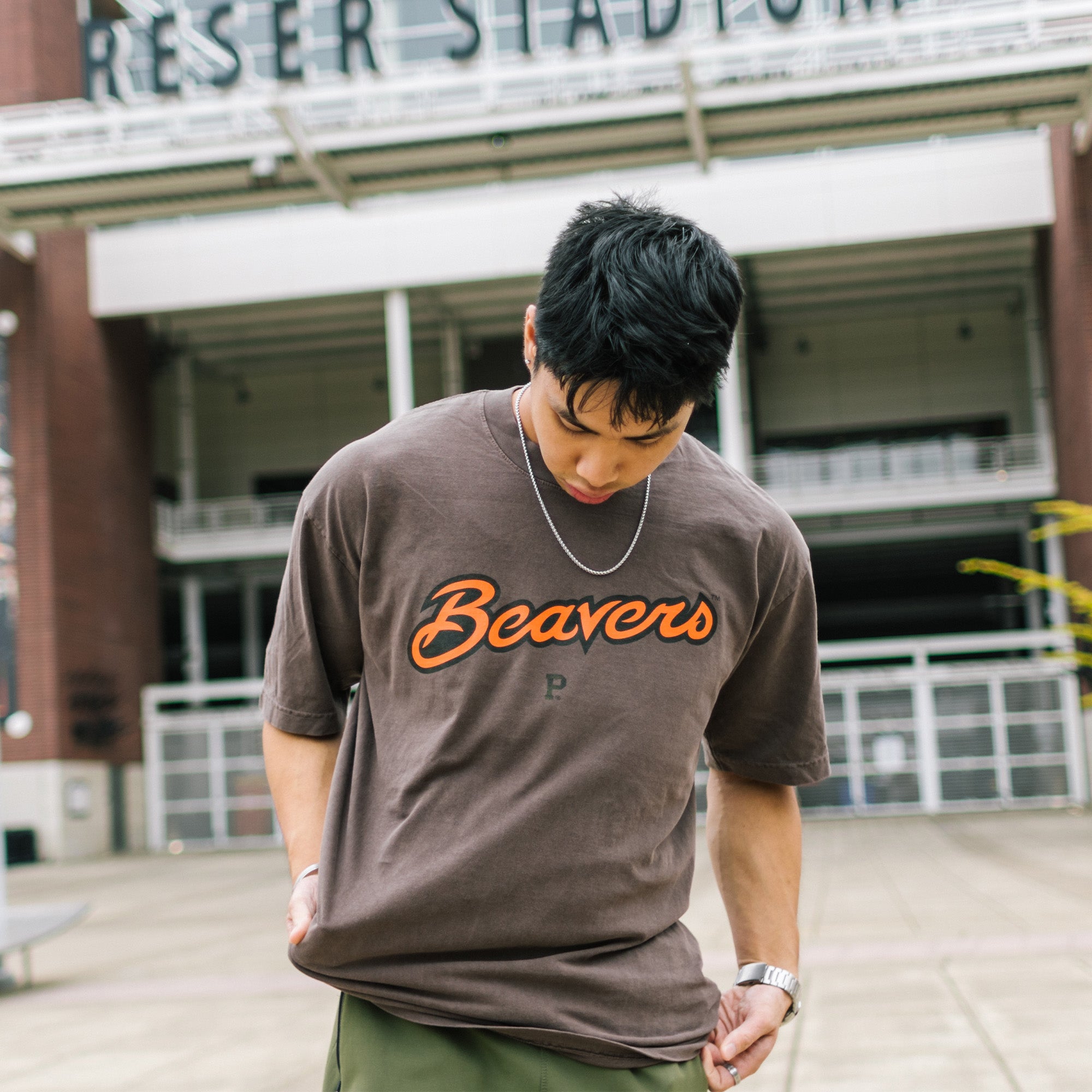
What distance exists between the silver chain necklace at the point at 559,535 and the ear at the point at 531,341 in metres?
0.05

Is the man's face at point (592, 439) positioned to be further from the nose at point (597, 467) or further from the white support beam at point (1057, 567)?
the white support beam at point (1057, 567)

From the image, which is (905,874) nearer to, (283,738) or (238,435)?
(283,738)

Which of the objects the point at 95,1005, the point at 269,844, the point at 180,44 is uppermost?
the point at 180,44

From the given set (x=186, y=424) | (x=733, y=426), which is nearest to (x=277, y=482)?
(x=186, y=424)

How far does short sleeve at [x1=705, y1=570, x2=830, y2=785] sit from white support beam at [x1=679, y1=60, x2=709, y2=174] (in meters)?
18.4

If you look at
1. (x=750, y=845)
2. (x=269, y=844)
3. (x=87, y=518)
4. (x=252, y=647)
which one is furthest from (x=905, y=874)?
(x=252, y=647)

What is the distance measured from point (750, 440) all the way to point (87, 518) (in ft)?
46.0

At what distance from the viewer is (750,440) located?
30516mm

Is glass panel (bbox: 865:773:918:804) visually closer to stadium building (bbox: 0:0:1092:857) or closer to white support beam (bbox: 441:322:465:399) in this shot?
stadium building (bbox: 0:0:1092:857)

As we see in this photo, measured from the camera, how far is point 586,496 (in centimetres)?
165

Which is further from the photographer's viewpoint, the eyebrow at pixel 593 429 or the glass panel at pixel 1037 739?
the glass panel at pixel 1037 739

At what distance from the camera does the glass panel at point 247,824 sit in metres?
27.7

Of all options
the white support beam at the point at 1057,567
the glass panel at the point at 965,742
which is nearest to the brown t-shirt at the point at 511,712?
the glass panel at the point at 965,742

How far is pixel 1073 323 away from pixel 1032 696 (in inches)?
277
